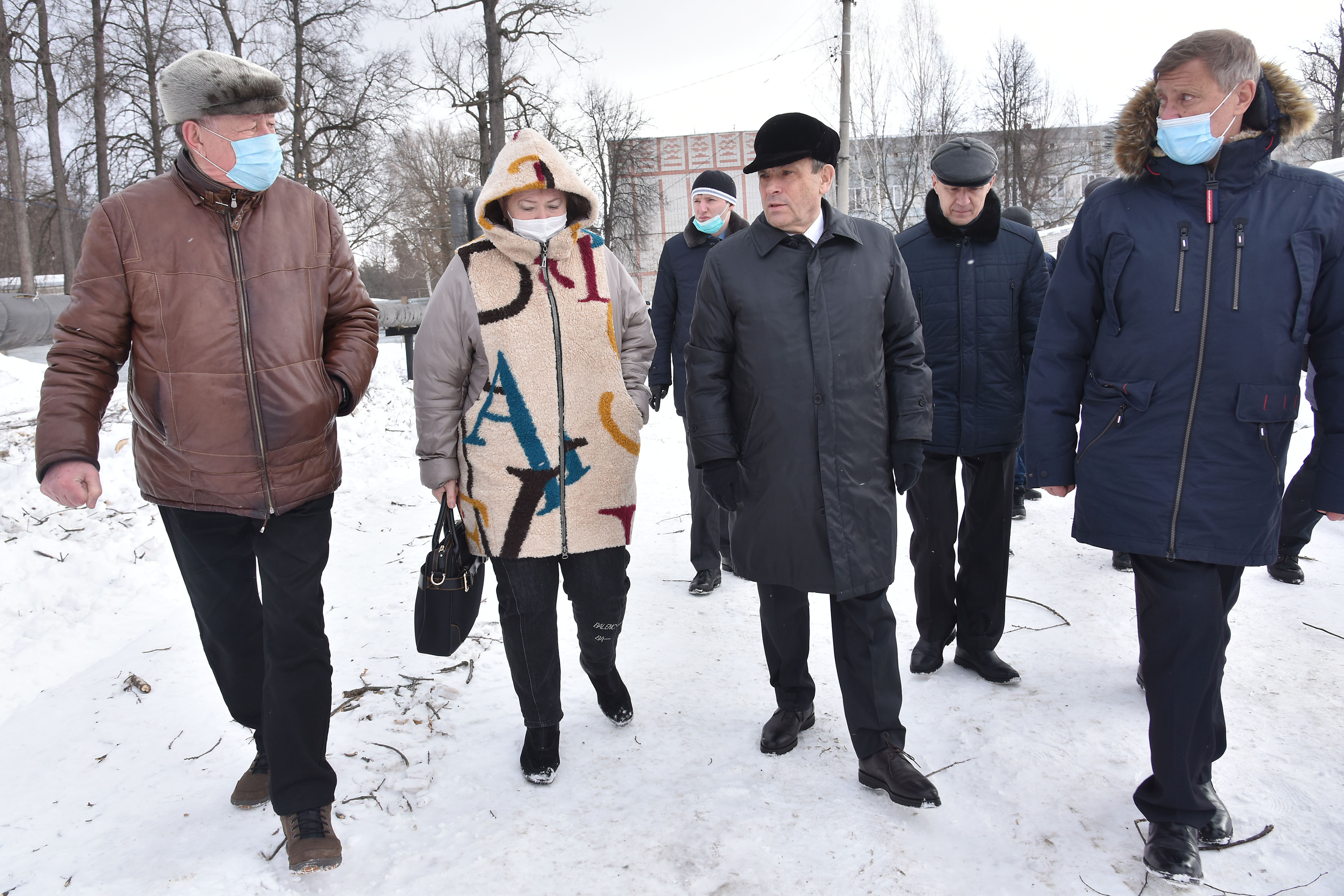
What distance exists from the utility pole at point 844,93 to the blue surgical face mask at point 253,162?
15897 millimetres

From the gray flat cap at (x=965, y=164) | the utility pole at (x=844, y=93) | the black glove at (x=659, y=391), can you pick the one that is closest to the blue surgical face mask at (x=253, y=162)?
the gray flat cap at (x=965, y=164)

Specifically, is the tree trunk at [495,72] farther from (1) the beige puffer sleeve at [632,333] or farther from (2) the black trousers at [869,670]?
(2) the black trousers at [869,670]

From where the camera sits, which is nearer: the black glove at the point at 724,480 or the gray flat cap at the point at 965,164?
the black glove at the point at 724,480

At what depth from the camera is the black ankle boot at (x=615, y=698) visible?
3230 millimetres

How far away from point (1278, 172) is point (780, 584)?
1.83m

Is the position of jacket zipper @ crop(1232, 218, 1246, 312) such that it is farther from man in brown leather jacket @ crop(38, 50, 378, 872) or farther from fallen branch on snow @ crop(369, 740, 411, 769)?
fallen branch on snow @ crop(369, 740, 411, 769)

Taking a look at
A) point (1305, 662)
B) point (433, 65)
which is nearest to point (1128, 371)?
point (1305, 662)

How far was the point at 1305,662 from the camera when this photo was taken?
3502 millimetres

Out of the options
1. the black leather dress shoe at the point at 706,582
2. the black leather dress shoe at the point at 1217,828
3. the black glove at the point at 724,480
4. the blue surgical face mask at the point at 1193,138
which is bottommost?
the black leather dress shoe at the point at 1217,828

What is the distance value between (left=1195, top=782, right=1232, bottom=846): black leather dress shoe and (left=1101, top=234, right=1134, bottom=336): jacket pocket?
131 cm

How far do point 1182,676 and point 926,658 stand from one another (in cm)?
132

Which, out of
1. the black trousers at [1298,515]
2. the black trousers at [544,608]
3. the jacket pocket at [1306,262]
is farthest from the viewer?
the black trousers at [1298,515]

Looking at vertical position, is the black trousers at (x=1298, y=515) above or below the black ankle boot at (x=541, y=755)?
above

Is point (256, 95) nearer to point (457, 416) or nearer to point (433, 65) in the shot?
point (457, 416)
